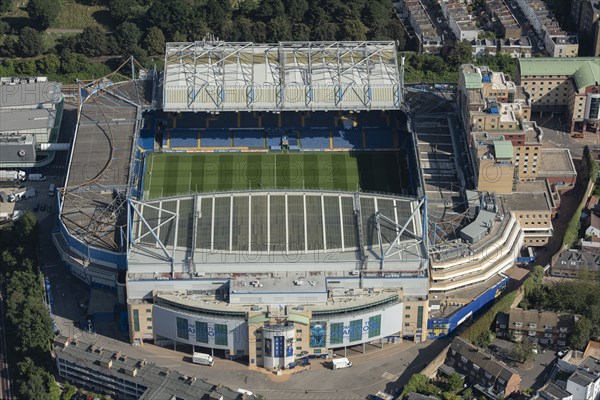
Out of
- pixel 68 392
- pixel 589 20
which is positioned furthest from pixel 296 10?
pixel 68 392

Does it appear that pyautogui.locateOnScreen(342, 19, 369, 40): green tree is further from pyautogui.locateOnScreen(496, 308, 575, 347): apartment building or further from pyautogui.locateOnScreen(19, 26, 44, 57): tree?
pyautogui.locateOnScreen(496, 308, 575, 347): apartment building

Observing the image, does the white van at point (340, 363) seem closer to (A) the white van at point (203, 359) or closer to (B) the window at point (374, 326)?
(B) the window at point (374, 326)

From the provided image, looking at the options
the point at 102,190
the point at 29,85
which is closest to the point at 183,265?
the point at 102,190

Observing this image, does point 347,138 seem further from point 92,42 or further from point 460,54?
point 92,42

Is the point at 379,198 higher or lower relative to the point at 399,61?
lower

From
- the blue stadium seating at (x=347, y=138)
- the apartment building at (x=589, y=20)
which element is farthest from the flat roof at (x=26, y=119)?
the apartment building at (x=589, y=20)

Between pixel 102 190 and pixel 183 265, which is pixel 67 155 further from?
pixel 183 265

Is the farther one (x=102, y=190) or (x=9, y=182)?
(x=9, y=182)
